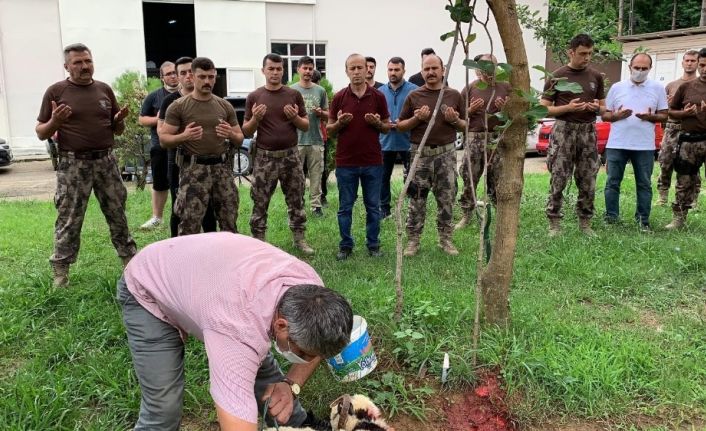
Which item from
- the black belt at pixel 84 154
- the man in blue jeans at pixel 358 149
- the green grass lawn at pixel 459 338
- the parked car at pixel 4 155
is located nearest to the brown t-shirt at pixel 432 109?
the man in blue jeans at pixel 358 149

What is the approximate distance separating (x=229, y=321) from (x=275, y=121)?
140 inches

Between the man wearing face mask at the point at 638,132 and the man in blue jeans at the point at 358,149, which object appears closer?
the man in blue jeans at the point at 358,149

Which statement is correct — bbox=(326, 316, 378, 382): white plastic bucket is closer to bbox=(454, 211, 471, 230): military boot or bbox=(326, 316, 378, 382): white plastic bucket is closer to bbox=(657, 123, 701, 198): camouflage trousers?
bbox=(454, 211, 471, 230): military boot

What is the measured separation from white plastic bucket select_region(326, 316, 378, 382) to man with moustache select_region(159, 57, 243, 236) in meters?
2.32

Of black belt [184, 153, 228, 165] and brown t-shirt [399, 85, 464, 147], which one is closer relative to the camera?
black belt [184, 153, 228, 165]

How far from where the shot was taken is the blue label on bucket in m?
2.83

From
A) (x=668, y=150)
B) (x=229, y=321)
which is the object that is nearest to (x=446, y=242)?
(x=668, y=150)

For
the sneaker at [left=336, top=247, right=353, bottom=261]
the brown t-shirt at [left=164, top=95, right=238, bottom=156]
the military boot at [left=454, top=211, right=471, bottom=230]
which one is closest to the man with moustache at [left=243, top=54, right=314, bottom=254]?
the brown t-shirt at [left=164, top=95, right=238, bottom=156]

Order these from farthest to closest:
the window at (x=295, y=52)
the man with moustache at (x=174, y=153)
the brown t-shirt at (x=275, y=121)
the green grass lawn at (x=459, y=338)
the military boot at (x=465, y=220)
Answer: the window at (x=295, y=52), the military boot at (x=465, y=220), the brown t-shirt at (x=275, y=121), the man with moustache at (x=174, y=153), the green grass lawn at (x=459, y=338)

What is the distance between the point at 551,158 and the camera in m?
5.90

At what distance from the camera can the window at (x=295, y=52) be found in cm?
1755

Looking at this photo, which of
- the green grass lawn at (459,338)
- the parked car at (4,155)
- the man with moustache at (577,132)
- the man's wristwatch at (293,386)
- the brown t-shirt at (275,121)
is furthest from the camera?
the parked car at (4,155)

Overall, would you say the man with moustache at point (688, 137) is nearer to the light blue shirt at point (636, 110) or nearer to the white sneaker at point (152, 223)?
the light blue shirt at point (636, 110)

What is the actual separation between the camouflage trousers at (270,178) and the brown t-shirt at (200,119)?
1.75 ft
